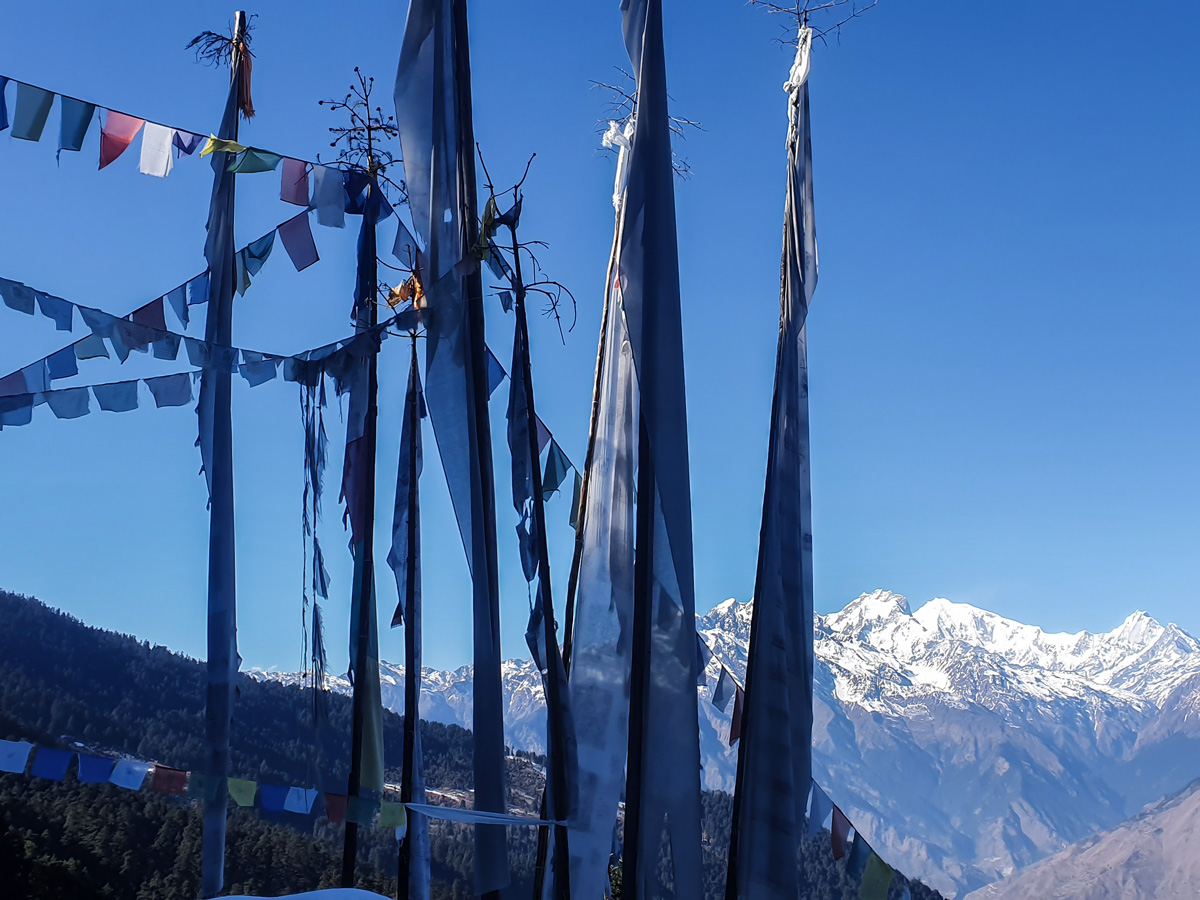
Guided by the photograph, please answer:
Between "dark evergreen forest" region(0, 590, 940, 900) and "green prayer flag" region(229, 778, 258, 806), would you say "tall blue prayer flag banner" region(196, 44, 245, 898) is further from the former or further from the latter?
"dark evergreen forest" region(0, 590, 940, 900)

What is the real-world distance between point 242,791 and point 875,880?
10.7 ft

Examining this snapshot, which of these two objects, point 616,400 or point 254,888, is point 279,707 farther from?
point 616,400

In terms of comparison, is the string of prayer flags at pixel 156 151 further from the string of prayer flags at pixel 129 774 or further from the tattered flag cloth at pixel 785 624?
the tattered flag cloth at pixel 785 624

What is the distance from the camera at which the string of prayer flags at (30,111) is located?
5.96 m

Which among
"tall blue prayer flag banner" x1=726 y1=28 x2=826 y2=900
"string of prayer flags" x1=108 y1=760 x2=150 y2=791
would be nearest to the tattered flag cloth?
"tall blue prayer flag banner" x1=726 y1=28 x2=826 y2=900

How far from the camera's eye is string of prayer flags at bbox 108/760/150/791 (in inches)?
234

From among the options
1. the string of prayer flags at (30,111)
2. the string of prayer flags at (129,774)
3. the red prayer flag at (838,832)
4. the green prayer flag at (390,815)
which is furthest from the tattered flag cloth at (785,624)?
the string of prayer flags at (30,111)

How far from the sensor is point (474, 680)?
4695 mm

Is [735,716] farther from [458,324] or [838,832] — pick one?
[458,324]

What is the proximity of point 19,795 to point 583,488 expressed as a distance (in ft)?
68.8

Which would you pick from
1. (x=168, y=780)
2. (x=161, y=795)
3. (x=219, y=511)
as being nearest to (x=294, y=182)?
(x=219, y=511)

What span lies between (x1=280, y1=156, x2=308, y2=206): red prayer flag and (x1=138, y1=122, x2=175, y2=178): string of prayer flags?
64cm

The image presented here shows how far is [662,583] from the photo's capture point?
15.1ft

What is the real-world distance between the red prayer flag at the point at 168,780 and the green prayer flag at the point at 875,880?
3515mm
